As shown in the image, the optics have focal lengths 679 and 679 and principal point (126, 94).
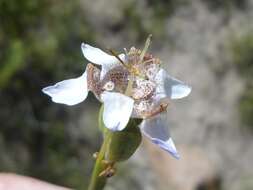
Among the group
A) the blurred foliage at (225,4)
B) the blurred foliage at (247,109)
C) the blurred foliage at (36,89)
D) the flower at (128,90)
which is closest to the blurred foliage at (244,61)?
the blurred foliage at (247,109)

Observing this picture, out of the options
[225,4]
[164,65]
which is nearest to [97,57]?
[164,65]

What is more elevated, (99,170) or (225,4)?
(225,4)

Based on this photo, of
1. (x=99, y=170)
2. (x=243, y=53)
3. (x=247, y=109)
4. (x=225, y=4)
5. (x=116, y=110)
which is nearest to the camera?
(x=116, y=110)

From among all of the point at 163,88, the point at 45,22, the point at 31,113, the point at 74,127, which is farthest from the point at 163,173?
the point at 163,88

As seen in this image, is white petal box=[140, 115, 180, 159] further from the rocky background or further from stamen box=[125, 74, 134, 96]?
the rocky background

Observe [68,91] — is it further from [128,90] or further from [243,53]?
[243,53]

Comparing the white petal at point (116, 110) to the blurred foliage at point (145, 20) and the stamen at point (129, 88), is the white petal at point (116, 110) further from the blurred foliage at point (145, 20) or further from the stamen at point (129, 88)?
the blurred foliage at point (145, 20)
